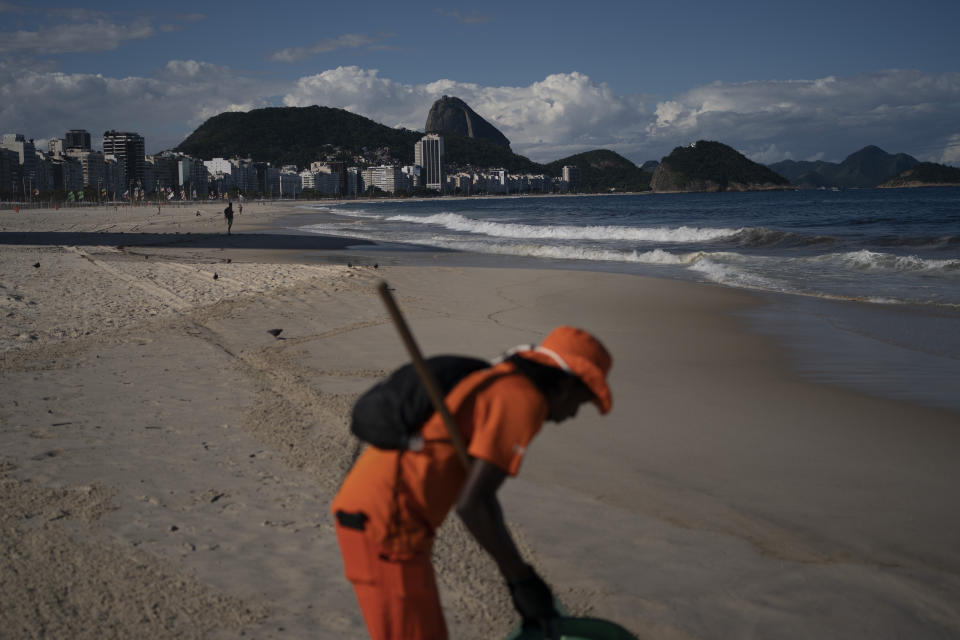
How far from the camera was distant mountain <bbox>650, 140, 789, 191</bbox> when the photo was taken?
148m

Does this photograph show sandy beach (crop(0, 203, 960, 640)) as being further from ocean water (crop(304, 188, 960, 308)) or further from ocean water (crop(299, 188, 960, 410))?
ocean water (crop(304, 188, 960, 308))

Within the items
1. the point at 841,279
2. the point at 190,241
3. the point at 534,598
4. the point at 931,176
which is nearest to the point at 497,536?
the point at 534,598

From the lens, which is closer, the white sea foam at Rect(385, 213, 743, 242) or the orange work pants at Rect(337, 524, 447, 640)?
the orange work pants at Rect(337, 524, 447, 640)

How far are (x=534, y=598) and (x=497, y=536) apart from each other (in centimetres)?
23

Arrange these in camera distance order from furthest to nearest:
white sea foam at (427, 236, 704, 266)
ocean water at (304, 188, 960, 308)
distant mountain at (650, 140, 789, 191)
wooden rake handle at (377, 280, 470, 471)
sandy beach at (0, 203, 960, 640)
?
distant mountain at (650, 140, 789, 191) → white sea foam at (427, 236, 704, 266) → ocean water at (304, 188, 960, 308) → sandy beach at (0, 203, 960, 640) → wooden rake handle at (377, 280, 470, 471)

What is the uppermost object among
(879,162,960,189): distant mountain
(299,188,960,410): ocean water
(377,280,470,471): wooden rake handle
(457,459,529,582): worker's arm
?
(879,162,960,189): distant mountain

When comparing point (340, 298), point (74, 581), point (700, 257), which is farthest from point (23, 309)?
point (700, 257)

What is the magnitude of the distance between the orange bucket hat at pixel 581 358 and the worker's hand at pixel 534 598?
1.65 ft

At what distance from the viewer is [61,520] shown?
4125mm

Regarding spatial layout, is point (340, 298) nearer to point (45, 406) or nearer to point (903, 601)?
point (45, 406)

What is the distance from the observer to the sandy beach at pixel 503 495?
3379mm

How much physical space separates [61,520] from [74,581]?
72cm

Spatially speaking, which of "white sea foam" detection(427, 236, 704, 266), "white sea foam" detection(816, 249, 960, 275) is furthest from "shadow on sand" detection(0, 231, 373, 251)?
"white sea foam" detection(816, 249, 960, 275)

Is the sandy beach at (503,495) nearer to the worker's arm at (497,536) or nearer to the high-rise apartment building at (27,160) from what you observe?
the worker's arm at (497,536)
